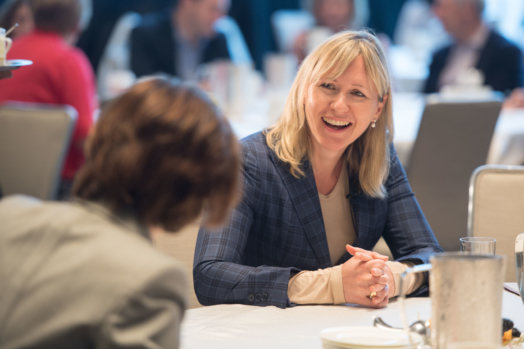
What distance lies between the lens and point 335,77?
1.77 metres

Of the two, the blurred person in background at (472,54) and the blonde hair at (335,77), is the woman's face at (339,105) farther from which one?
the blurred person in background at (472,54)

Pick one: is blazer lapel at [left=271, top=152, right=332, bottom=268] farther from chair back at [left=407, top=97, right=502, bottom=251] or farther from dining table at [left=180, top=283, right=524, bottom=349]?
chair back at [left=407, top=97, right=502, bottom=251]

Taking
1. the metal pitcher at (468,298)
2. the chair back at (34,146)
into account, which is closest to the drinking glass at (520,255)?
the metal pitcher at (468,298)

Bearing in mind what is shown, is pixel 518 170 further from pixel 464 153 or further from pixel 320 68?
pixel 464 153

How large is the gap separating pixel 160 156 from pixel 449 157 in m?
2.44

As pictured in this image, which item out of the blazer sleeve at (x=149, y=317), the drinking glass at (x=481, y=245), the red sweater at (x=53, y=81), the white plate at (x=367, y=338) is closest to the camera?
the blazer sleeve at (x=149, y=317)

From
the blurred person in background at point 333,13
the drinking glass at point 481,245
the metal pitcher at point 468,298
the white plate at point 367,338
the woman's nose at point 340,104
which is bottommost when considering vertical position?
the white plate at point 367,338

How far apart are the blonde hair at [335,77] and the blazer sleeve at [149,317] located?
99 cm

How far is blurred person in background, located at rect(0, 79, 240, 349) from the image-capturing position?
75cm

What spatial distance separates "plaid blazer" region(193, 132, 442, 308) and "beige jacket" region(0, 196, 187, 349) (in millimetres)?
695

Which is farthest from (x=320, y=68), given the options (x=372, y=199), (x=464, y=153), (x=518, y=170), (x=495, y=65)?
(x=495, y=65)

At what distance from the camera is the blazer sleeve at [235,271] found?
1.44 metres

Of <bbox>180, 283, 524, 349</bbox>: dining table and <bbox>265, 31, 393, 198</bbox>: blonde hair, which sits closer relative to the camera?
<bbox>180, 283, 524, 349</bbox>: dining table

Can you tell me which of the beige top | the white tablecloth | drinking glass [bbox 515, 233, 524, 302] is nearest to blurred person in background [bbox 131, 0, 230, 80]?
the white tablecloth
